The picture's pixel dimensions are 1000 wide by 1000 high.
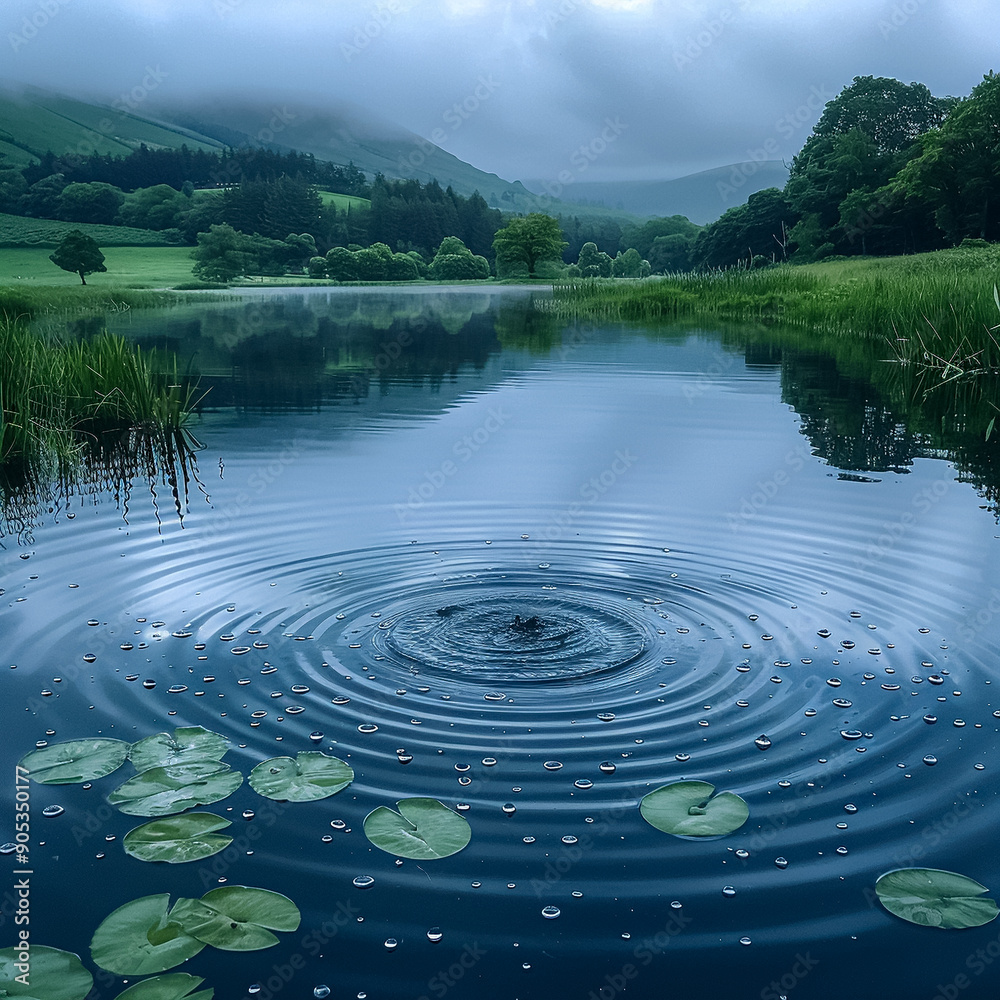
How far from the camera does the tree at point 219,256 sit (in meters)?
104

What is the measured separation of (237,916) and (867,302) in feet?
94.5

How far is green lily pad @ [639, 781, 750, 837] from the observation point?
4254 millimetres

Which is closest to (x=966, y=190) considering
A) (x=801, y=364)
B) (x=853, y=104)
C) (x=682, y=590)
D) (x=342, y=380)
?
(x=853, y=104)

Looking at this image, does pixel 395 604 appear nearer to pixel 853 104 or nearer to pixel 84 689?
pixel 84 689

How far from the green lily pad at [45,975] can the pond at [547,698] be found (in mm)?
114

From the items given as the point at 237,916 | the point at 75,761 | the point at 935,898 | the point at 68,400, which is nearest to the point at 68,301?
the point at 68,400

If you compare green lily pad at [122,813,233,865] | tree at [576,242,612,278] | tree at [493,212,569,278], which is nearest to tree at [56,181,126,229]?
tree at [493,212,569,278]

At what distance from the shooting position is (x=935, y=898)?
3801 millimetres

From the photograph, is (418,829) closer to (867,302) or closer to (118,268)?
(867,302)

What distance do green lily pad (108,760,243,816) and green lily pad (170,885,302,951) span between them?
76 centimetres

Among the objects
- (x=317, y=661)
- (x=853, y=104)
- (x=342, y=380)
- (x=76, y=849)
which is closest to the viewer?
(x=76, y=849)

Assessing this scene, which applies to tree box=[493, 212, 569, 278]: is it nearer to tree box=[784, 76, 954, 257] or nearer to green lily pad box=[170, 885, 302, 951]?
tree box=[784, 76, 954, 257]

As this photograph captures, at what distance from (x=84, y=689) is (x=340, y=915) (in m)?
2.91

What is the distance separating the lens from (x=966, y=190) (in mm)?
62094
